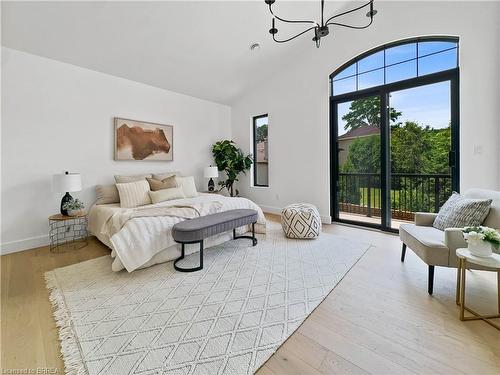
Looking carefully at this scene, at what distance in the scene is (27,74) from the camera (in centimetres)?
311

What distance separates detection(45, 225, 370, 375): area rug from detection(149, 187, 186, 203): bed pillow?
43.6 inches

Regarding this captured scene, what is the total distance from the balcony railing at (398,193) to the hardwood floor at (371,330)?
1509mm

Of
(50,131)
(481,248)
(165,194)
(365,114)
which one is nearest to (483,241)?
(481,248)

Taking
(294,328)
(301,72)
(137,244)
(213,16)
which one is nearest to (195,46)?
(213,16)

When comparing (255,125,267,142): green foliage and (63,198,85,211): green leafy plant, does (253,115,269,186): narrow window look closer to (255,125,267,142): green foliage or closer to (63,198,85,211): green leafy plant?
(255,125,267,142): green foliage

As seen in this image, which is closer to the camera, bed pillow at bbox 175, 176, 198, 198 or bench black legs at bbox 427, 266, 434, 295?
bench black legs at bbox 427, 266, 434, 295

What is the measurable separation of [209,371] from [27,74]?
167 inches

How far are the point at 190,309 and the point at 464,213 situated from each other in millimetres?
2647

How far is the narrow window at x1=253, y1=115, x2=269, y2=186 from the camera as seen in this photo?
5.59m

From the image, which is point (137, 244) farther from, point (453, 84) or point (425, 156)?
point (453, 84)

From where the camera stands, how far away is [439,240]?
2.01m

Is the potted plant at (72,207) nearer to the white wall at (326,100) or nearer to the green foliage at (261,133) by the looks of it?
the white wall at (326,100)

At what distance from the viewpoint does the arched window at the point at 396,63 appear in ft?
10.8

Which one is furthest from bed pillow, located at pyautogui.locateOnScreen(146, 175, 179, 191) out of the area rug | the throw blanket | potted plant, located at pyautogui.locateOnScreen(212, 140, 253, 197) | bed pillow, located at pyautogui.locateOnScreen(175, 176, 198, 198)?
potted plant, located at pyautogui.locateOnScreen(212, 140, 253, 197)
